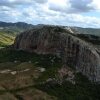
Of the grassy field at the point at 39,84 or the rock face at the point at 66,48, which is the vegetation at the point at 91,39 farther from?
the grassy field at the point at 39,84

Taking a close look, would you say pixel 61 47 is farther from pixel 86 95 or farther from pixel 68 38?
pixel 86 95

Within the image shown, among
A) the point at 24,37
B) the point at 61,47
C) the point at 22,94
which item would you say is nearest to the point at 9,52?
the point at 24,37

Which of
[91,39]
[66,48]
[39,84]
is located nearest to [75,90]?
[39,84]

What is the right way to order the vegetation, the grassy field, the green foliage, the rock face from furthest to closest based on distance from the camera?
the vegetation, the rock face, the green foliage, the grassy field

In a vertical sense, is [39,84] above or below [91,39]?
below

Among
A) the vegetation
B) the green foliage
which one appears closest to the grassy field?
the green foliage

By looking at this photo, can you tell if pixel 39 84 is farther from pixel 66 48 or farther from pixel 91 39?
pixel 91 39

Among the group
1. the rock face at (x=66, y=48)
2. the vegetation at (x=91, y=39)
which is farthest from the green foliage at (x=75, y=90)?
the vegetation at (x=91, y=39)

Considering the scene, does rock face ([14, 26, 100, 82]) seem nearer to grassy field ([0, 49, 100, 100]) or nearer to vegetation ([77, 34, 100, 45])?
grassy field ([0, 49, 100, 100])
